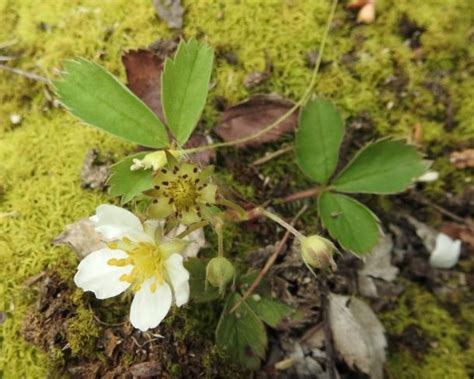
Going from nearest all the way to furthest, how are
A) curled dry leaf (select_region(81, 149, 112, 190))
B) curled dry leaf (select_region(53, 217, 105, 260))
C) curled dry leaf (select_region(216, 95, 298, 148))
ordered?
1. curled dry leaf (select_region(53, 217, 105, 260))
2. curled dry leaf (select_region(81, 149, 112, 190))
3. curled dry leaf (select_region(216, 95, 298, 148))

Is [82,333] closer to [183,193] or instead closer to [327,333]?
[183,193]

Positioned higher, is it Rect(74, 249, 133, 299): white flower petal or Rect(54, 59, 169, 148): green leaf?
Rect(54, 59, 169, 148): green leaf

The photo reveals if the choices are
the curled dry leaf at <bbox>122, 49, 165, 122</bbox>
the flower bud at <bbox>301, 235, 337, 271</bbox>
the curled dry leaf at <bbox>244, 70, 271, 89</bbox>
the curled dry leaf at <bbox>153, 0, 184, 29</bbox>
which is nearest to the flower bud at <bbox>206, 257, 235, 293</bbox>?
the flower bud at <bbox>301, 235, 337, 271</bbox>

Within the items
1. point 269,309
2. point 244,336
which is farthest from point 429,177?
point 244,336

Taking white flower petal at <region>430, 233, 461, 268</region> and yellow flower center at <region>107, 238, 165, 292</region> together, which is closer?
yellow flower center at <region>107, 238, 165, 292</region>

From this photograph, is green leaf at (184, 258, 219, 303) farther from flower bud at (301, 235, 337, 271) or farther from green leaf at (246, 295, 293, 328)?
flower bud at (301, 235, 337, 271)

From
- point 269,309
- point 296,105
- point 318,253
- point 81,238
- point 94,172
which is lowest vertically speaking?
point 269,309
